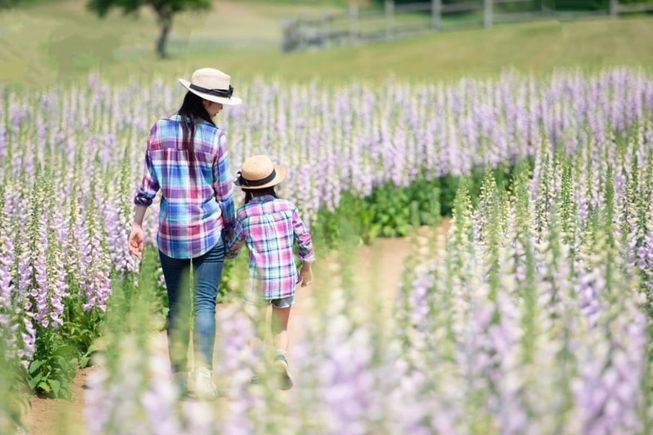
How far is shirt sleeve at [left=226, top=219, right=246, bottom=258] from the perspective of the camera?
21.7ft

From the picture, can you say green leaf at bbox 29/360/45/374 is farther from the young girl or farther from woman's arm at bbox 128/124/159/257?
the young girl

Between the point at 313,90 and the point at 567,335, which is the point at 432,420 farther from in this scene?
the point at 313,90

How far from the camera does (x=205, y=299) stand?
6.35 meters

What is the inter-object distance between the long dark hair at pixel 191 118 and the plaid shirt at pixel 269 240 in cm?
53

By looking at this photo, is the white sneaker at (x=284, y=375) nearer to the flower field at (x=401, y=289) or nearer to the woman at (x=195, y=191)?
the flower field at (x=401, y=289)

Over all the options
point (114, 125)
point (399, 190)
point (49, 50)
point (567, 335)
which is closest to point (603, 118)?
point (399, 190)

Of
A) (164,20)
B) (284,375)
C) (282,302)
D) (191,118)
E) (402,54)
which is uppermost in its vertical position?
(191,118)

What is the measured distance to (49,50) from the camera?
82.7 feet

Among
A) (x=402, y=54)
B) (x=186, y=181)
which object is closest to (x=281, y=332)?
(x=186, y=181)

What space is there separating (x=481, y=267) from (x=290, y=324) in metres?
3.32

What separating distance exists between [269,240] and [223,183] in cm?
50

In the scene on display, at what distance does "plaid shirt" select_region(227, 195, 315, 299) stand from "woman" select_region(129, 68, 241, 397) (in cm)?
24

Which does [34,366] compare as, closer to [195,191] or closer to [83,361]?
[83,361]

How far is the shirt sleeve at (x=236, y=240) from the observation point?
6.62 m
